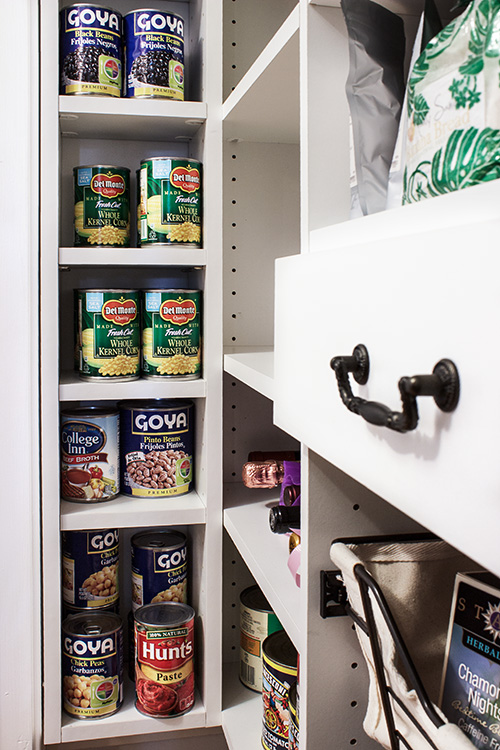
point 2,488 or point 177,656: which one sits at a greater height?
point 2,488

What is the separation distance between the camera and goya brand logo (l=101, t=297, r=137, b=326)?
1.30 metres

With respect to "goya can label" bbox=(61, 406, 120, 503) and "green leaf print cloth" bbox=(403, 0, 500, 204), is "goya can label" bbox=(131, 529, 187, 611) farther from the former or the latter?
"green leaf print cloth" bbox=(403, 0, 500, 204)

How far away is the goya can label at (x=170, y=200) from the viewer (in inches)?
50.6

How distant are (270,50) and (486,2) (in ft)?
1.64

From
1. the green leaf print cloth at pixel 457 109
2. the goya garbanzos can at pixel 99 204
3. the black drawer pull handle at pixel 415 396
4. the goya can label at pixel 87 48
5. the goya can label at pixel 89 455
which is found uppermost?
the goya can label at pixel 87 48

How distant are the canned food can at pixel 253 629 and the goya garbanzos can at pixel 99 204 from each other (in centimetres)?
72

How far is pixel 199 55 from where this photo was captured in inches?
54.4

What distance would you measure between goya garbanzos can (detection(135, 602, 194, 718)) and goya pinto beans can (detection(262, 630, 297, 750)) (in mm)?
249

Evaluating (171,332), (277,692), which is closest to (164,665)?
(277,692)

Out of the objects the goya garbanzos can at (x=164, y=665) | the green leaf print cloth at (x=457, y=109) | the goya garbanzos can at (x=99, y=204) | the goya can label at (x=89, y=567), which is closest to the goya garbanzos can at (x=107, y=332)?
the goya garbanzos can at (x=99, y=204)

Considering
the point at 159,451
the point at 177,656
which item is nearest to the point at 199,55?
the point at 159,451

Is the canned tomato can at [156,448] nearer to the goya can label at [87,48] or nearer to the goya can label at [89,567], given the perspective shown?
the goya can label at [89,567]

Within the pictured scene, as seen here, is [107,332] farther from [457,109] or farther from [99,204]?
[457,109]

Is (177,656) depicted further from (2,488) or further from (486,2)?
(486,2)
